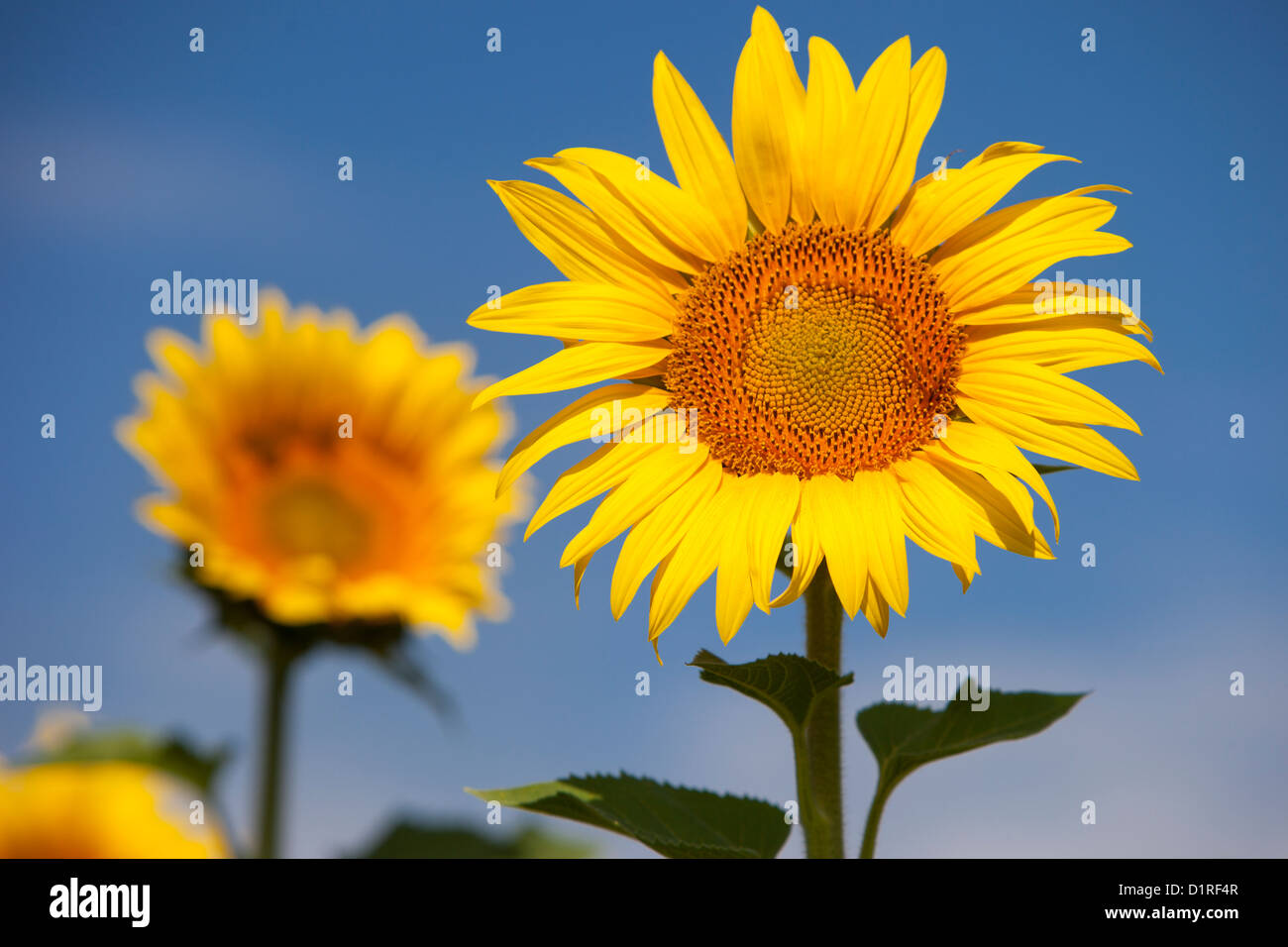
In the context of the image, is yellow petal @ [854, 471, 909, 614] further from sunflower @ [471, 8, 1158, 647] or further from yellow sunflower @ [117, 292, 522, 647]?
yellow sunflower @ [117, 292, 522, 647]

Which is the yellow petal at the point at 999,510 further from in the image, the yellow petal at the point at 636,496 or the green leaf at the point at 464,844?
the green leaf at the point at 464,844

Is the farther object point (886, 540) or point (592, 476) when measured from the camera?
point (592, 476)

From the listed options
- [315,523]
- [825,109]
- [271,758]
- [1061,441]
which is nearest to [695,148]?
[825,109]

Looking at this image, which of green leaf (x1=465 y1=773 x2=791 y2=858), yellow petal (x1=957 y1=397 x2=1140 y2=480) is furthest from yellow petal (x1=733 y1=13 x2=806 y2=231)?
green leaf (x1=465 y1=773 x2=791 y2=858)

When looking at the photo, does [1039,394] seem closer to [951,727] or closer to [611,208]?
[951,727]

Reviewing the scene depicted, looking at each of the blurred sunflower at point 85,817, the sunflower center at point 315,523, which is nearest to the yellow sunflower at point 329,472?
the sunflower center at point 315,523

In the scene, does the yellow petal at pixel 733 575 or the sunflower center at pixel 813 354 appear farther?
the sunflower center at pixel 813 354
